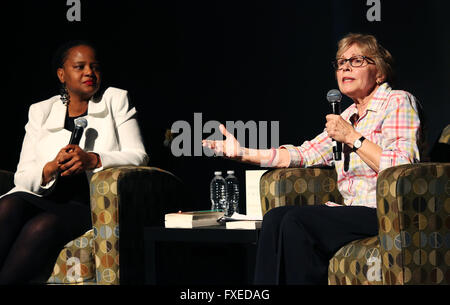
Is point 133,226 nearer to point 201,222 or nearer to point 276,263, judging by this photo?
point 201,222

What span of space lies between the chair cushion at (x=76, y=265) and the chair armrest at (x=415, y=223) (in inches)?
48.2

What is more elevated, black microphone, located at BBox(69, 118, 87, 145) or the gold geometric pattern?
black microphone, located at BBox(69, 118, 87, 145)

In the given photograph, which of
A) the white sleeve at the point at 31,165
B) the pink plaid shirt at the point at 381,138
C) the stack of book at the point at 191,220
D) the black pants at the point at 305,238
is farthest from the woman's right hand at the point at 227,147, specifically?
the white sleeve at the point at 31,165

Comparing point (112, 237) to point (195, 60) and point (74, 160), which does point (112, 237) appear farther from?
point (195, 60)

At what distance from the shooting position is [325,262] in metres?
2.12

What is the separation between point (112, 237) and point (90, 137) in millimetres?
637

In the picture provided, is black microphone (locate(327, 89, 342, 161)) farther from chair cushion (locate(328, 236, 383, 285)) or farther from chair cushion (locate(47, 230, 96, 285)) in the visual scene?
chair cushion (locate(47, 230, 96, 285))

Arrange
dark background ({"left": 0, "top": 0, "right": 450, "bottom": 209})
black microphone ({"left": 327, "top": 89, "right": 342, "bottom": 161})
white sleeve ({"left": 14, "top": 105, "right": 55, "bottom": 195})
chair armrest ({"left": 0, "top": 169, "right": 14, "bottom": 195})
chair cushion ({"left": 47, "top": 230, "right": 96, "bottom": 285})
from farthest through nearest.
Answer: dark background ({"left": 0, "top": 0, "right": 450, "bottom": 209})
chair armrest ({"left": 0, "top": 169, "right": 14, "bottom": 195})
white sleeve ({"left": 14, "top": 105, "right": 55, "bottom": 195})
chair cushion ({"left": 47, "top": 230, "right": 96, "bottom": 285})
black microphone ({"left": 327, "top": 89, "right": 342, "bottom": 161})

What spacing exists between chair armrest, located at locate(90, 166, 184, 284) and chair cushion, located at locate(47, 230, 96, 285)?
0.06 meters

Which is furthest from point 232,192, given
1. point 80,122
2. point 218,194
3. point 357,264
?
point 357,264

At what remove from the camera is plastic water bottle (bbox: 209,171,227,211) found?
335cm

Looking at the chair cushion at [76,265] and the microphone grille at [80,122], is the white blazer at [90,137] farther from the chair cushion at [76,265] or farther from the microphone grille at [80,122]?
the chair cushion at [76,265]

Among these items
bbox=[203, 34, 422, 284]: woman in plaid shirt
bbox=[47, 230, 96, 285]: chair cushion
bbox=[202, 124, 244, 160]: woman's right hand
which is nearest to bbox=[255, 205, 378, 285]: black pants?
bbox=[203, 34, 422, 284]: woman in plaid shirt

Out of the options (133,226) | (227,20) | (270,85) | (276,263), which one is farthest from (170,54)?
(276,263)
